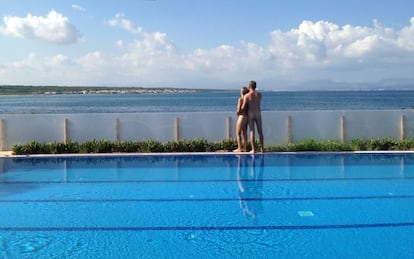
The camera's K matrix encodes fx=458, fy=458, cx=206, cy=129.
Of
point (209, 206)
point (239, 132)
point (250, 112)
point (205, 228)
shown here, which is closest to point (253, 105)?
point (250, 112)

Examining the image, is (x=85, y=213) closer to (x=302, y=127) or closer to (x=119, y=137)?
(x=119, y=137)

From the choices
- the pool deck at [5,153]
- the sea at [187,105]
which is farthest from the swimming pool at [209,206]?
the sea at [187,105]

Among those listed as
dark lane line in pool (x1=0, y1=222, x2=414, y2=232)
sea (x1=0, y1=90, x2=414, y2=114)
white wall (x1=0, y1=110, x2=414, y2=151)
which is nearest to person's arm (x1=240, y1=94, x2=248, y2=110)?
white wall (x1=0, y1=110, x2=414, y2=151)

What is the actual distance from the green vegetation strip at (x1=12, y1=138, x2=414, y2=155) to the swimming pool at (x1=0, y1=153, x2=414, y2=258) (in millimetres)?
710

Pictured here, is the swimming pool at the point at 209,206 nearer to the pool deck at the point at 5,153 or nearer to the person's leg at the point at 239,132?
the person's leg at the point at 239,132

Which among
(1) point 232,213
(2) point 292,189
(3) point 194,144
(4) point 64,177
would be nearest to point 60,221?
(1) point 232,213

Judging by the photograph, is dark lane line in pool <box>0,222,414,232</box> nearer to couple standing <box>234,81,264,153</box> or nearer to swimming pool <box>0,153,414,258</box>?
swimming pool <box>0,153,414,258</box>

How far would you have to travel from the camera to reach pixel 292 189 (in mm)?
Result: 7992

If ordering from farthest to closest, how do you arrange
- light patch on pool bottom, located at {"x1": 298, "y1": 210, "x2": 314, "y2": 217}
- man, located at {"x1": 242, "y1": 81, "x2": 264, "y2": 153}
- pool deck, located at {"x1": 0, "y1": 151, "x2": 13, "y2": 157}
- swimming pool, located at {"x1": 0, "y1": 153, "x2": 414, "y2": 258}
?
pool deck, located at {"x1": 0, "y1": 151, "x2": 13, "y2": 157} < man, located at {"x1": 242, "y1": 81, "x2": 264, "y2": 153} < light patch on pool bottom, located at {"x1": 298, "y1": 210, "x2": 314, "y2": 217} < swimming pool, located at {"x1": 0, "y1": 153, "x2": 414, "y2": 258}

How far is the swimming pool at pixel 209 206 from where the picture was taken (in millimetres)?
5109

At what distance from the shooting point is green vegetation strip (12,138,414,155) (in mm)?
11766

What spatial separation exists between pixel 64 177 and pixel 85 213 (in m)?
2.95

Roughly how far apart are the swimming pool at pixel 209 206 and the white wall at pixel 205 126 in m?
1.75

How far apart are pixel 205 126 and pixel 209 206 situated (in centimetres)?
609
